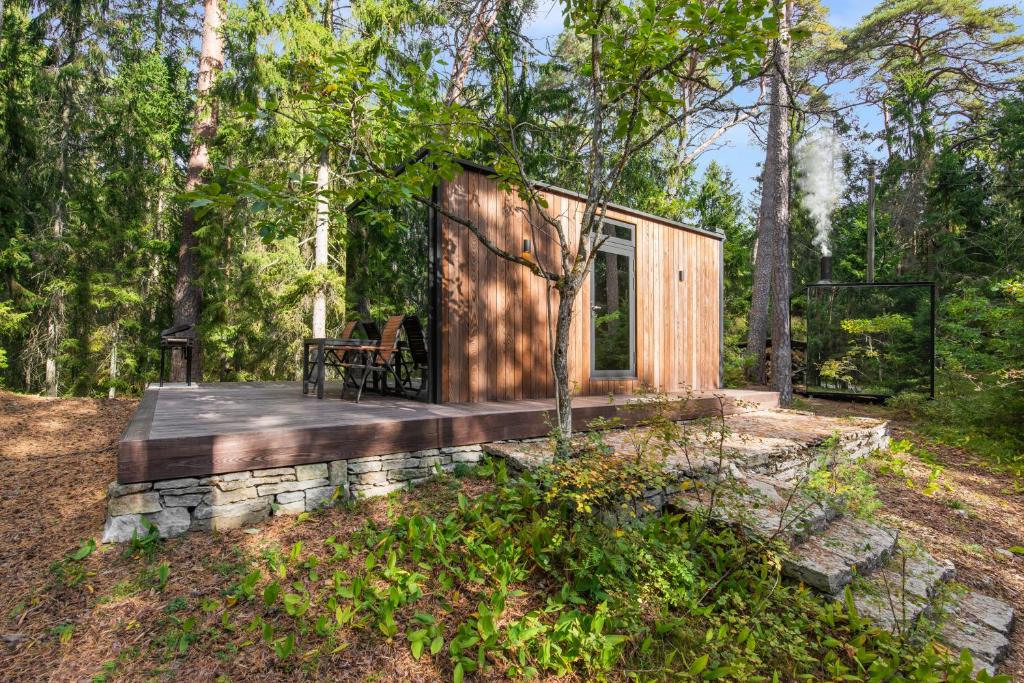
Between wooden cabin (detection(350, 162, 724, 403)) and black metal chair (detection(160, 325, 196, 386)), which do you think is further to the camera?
black metal chair (detection(160, 325, 196, 386))

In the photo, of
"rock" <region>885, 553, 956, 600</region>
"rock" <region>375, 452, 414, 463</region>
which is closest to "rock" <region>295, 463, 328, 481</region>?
"rock" <region>375, 452, 414, 463</region>

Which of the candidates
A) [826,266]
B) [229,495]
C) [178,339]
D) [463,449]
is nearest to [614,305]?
[463,449]

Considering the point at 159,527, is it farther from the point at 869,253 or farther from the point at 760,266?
the point at 869,253

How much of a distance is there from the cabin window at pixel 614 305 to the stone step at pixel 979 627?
3316 mm

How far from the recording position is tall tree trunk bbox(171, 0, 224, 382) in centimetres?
834

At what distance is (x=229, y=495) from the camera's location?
2.68 m

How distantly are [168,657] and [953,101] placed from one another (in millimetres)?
19895

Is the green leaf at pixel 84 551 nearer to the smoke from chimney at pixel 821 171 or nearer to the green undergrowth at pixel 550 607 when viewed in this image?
the green undergrowth at pixel 550 607

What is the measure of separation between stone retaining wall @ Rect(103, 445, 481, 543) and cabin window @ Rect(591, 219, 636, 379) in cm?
260

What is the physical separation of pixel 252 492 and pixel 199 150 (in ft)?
26.6

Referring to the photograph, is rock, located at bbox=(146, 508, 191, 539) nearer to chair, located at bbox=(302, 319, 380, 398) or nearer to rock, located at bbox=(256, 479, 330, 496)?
rock, located at bbox=(256, 479, 330, 496)

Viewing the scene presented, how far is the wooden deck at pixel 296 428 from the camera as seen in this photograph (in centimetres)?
251

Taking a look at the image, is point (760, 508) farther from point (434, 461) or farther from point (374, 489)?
point (374, 489)

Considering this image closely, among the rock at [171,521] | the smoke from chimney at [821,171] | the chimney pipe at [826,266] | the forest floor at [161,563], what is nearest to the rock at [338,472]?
the forest floor at [161,563]
